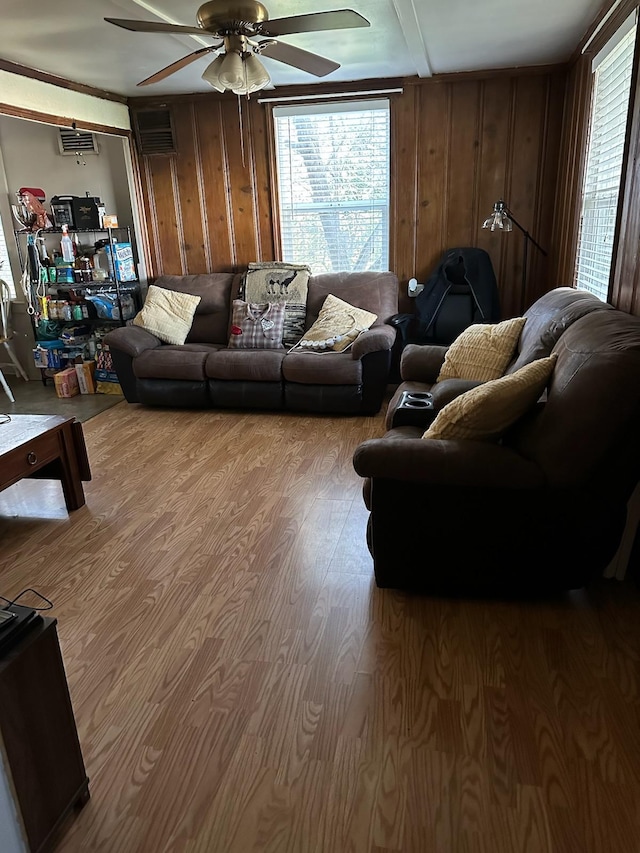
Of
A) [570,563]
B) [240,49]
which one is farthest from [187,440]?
[570,563]

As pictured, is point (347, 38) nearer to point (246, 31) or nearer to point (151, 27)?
point (246, 31)

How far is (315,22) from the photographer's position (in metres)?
2.47

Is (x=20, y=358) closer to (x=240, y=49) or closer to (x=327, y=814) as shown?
(x=240, y=49)

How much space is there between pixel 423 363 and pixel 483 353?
43cm

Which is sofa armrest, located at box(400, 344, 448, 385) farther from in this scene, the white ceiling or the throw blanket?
the white ceiling

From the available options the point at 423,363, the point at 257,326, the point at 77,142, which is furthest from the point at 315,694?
the point at 77,142

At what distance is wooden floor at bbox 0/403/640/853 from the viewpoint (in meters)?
1.41

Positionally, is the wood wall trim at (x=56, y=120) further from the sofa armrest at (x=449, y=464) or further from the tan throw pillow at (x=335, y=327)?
the sofa armrest at (x=449, y=464)

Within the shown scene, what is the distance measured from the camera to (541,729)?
164 centimetres

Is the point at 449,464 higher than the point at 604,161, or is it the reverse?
the point at 604,161

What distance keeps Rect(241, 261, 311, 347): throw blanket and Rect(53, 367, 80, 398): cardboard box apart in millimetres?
1670

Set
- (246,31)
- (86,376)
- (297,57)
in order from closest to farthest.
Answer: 1. (246,31)
2. (297,57)
3. (86,376)

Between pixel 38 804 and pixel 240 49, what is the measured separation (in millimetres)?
2940

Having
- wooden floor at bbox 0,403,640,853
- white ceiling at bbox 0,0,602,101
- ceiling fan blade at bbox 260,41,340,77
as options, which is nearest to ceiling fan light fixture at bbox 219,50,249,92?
ceiling fan blade at bbox 260,41,340,77
